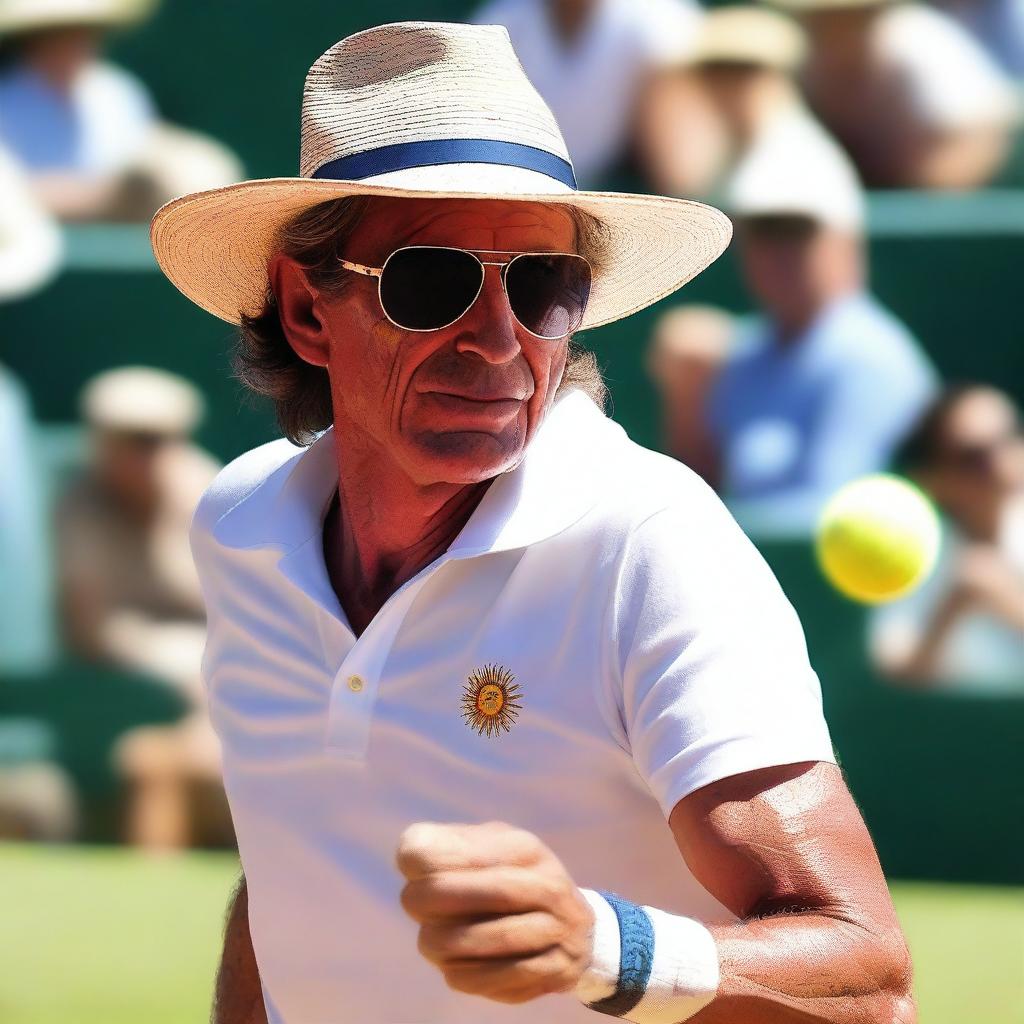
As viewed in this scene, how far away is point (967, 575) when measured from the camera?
514cm

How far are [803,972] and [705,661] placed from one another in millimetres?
296

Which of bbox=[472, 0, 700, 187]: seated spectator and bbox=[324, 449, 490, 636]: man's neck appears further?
bbox=[472, 0, 700, 187]: seated spectator

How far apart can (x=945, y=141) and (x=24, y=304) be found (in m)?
3.09

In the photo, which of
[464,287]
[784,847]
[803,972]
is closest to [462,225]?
[464,287]

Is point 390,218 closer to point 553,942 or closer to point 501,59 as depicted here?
point 501,59

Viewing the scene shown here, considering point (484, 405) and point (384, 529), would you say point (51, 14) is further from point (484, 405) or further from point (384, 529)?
point (484, 405)

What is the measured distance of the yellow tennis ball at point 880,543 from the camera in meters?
3.46

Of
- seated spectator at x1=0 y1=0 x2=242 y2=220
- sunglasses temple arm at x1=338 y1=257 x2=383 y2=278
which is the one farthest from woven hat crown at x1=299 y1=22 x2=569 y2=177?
seated spectator at x1=0 y1=0 x2=242 y2=220

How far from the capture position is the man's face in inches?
79.2

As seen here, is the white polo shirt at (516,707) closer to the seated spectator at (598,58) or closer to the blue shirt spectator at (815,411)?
the blue shirt spectator at (815,411)

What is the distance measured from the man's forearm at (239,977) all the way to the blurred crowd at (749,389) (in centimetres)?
307

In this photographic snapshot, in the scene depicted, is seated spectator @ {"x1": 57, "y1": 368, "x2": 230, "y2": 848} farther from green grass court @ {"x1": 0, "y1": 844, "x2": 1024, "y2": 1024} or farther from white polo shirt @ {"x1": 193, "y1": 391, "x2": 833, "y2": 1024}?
white polo shirt @ {"x1": 193, "y1": 391, "x2": 833, "y2": 1024}

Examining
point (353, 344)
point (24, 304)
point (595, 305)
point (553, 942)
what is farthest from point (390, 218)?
point (24, 304)

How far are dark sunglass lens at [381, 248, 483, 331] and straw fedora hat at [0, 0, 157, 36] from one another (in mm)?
4774
